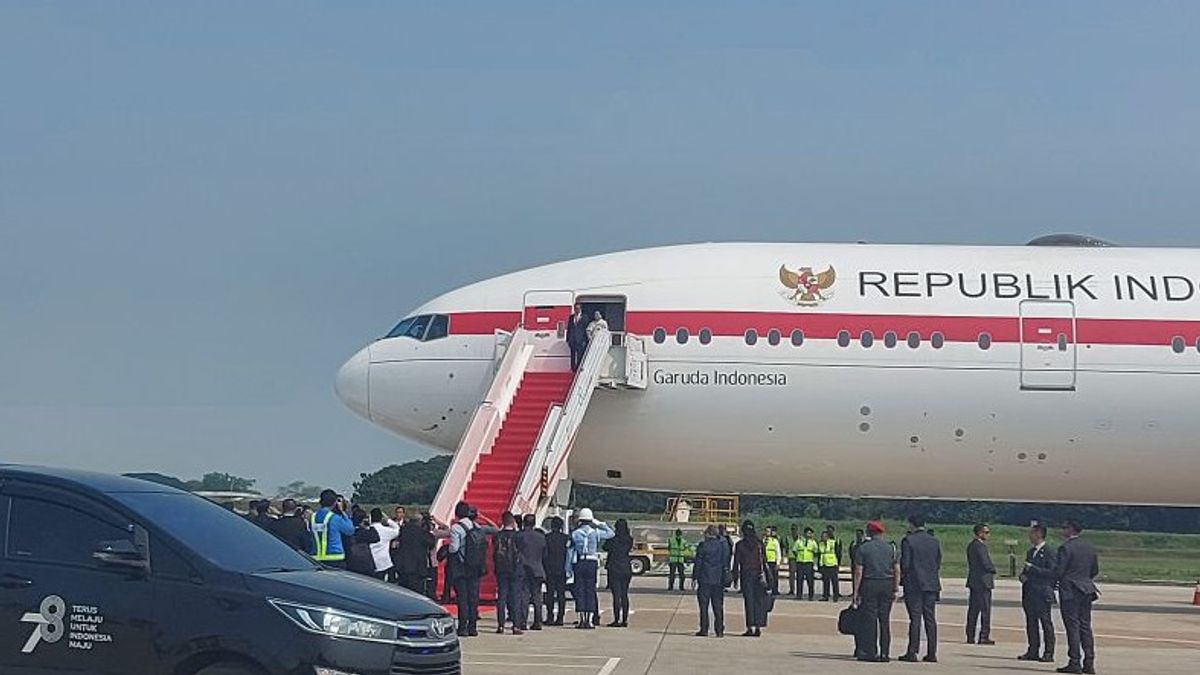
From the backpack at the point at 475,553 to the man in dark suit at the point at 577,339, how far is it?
7355 millimetres

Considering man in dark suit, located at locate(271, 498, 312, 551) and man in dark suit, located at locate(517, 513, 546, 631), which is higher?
man in dark suit, located at locate(271, 498, 312, 551)

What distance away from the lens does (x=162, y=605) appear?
9812 millimetres

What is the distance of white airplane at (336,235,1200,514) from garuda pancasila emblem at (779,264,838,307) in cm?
3

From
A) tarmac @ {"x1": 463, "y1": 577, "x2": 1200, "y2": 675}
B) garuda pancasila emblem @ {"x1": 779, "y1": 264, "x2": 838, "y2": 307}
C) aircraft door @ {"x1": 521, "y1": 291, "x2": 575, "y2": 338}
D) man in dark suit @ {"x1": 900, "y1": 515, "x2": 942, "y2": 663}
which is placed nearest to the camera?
tarmac @ {"x1": 463, "y1": 577, "x2": 1200, "y2": 675}

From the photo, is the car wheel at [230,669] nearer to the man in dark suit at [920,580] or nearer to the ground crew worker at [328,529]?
the ground crew worker at [328,529]

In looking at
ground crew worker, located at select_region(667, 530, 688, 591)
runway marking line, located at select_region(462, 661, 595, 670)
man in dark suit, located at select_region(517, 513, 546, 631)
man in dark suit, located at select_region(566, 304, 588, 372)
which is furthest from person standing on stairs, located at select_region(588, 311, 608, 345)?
runway marking line, located at select_region(462, 661, 595, 670)

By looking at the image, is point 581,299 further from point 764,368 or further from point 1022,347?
point 1022,347

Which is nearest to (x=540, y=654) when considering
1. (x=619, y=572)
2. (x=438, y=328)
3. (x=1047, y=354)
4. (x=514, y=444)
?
(x=619, y=572)

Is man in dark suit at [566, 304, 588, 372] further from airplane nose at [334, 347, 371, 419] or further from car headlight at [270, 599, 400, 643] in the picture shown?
car headlight at [270, 599, 400, 643]

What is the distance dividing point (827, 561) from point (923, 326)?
4906mm

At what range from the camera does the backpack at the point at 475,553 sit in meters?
19.8

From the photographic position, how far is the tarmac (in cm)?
1666

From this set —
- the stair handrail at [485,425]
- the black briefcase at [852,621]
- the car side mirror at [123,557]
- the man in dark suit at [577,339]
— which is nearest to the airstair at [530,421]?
the stair handrail at [485,425]

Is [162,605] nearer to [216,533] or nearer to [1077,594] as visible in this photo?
[216,533]
